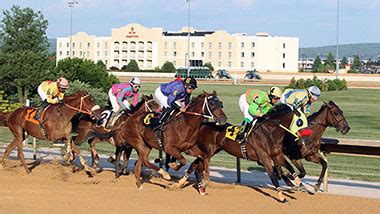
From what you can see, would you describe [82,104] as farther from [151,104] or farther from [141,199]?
[141,199]

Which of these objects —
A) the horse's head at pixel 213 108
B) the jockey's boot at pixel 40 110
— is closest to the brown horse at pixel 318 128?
the horse's head at pixel 213 108

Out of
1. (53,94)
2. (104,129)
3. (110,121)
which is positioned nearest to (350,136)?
(110,121)

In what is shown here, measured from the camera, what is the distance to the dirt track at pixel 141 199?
9.90 m

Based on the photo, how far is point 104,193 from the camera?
1112 cm

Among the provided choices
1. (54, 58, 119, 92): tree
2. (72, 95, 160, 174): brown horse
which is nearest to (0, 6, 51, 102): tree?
(54, 58, 119, 92): tree

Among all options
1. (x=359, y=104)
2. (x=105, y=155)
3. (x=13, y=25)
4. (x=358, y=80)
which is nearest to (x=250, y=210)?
(x=105, y=155)

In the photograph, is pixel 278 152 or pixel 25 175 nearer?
pixel 278 152

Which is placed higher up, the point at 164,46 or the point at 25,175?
the point at 164,46

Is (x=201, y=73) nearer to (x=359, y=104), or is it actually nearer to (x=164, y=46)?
(x=164, y=46)

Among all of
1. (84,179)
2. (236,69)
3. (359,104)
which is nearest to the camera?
(84,179)

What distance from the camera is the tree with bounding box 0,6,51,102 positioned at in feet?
88.3

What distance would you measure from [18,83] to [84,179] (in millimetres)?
15068

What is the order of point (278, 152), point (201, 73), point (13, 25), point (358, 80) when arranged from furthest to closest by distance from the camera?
point (201, 73), point (358, 80), point (13, 25), point (278, 152)

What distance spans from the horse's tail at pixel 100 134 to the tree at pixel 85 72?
46.5 ft
